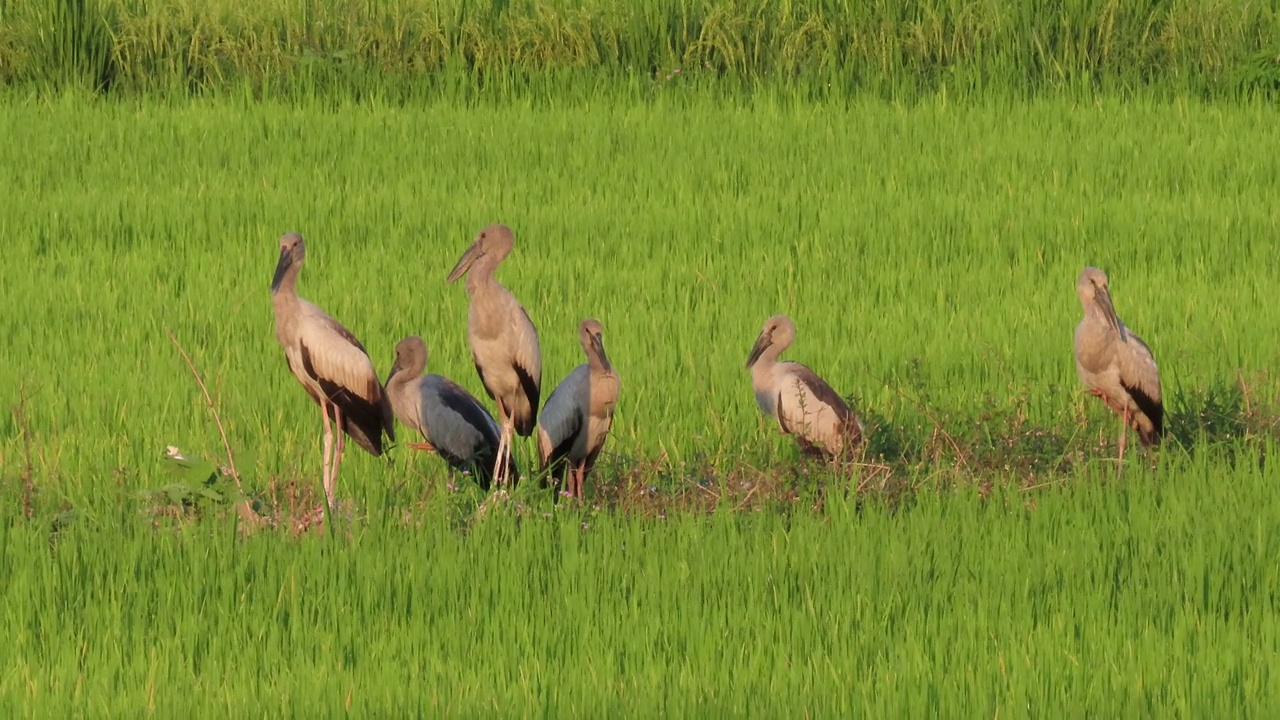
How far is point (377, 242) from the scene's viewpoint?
10984 mm

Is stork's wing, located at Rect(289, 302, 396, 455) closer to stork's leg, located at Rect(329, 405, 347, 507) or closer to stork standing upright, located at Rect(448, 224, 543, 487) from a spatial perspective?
stork's leg, located at Rect(329, 405, 347, 507)

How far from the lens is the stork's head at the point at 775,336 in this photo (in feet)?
24.7

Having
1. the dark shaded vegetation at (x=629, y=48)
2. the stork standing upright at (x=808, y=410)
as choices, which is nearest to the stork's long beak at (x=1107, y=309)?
the stork standing upright at (x=808, y=410)

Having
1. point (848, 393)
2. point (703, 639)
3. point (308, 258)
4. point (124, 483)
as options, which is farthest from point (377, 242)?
point (703, 639)

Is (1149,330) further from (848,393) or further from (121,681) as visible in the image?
(121,681)

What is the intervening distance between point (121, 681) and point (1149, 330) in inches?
219

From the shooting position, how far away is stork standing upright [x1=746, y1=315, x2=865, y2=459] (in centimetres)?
697

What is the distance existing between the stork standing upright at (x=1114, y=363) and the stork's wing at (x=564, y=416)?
5.80ft

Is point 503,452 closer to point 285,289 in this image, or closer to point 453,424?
point 453,424

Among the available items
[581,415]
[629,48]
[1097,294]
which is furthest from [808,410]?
[629,48]

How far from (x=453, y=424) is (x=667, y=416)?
1.14 meters

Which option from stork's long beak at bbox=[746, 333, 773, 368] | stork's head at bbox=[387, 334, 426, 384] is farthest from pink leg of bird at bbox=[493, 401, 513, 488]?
stork's long beak at bbox=[746, 333, 773, 368]

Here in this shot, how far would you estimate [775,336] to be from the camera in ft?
24.8

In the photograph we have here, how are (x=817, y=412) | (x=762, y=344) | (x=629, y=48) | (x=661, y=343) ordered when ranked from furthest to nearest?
1. (x=629, y=48)
2. (x=661, y=343)
3. (x=762, y=344)
4. (x=817, y=412)
